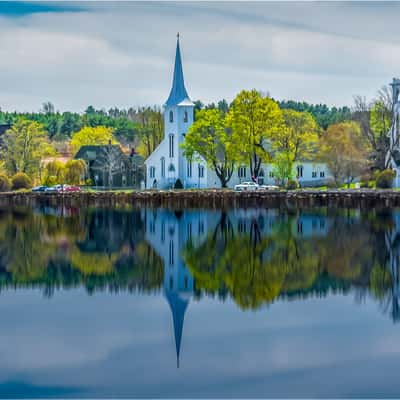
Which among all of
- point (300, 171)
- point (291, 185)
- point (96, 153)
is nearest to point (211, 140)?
point (291, 185)

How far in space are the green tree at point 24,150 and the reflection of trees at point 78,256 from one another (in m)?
42.5

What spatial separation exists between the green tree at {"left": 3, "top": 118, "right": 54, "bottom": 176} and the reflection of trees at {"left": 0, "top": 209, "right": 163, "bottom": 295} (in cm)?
4248

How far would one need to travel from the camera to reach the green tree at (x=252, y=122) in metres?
90.9

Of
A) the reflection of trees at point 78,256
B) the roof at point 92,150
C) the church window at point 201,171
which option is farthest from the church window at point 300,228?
the roof at point 92,150

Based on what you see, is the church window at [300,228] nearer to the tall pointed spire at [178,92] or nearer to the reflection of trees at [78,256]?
the reflection of trees at [78,256]

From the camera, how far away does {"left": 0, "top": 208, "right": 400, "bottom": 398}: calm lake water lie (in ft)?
67.8

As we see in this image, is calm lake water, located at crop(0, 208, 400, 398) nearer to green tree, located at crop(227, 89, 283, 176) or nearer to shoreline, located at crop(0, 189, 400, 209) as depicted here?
shoreline, located at crop(0, 189, 400, 209)

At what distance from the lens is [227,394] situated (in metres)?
19.7

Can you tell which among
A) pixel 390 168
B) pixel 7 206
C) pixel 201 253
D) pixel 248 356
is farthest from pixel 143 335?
pixel 390 168

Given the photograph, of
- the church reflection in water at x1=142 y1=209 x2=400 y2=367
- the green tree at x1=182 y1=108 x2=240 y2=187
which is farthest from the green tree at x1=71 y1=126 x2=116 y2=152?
the church reflection in water at x1=142 y1=209 x2=400 y2=367

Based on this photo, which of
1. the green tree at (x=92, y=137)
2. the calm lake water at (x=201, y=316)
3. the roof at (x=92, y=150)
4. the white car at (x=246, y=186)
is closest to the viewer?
the calm lake water at (x=201, y=316)

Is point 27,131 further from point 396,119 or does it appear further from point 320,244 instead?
point 320,244

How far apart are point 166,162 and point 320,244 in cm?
5701

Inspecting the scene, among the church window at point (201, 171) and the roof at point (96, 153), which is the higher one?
the roof at point (96, 153)
